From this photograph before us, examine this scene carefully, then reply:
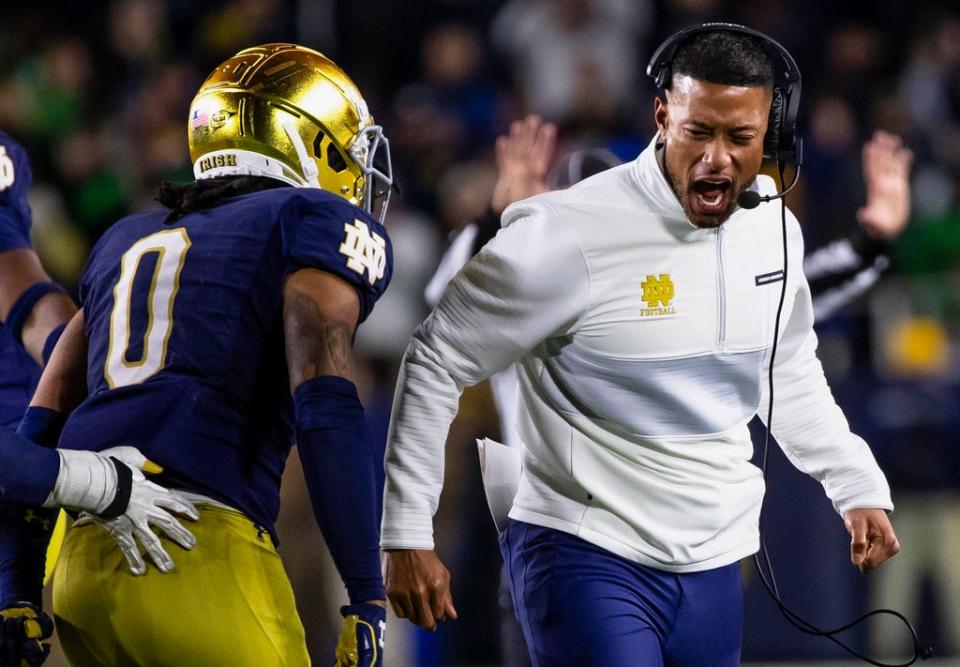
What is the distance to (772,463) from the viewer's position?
252 inches

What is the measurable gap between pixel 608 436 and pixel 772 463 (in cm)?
358

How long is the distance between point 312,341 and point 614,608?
832mm

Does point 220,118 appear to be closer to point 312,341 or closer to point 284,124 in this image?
point 284,124

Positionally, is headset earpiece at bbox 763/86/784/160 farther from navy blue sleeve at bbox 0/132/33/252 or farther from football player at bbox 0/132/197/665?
navy blue sleeve at bbox 0/132/33/252

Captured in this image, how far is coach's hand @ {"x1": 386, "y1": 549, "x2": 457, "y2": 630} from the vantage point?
2.75 meters

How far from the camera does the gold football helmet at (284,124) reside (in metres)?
2.80

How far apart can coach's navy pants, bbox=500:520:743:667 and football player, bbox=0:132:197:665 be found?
2.96 ft

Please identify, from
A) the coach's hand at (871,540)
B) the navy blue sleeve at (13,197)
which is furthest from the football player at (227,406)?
the coach's hand at (871,540)

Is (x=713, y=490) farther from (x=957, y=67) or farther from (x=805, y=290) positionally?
(x=957, y=67)

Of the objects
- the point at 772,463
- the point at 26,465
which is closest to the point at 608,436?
the point at 26,465

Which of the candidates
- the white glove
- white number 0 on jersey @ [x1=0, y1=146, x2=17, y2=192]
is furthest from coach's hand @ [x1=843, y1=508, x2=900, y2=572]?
white number 0 on jersey @ [x1=0, y1=146, x2=17, y2=192]

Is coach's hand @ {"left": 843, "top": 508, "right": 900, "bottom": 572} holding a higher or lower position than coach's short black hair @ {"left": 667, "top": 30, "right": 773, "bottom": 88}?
lower

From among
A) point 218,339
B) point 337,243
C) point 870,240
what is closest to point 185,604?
point 218,339

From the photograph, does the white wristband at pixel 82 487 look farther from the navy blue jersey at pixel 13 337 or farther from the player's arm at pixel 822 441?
the player's arm at pixel 822 441
